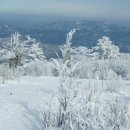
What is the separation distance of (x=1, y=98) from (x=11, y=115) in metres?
1.85

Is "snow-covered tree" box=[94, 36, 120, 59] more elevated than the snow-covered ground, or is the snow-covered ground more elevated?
the snow-covered ground

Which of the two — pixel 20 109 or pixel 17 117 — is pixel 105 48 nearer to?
pixel 20 109

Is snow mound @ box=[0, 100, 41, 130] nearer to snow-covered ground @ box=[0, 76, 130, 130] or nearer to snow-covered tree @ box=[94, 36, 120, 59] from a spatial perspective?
snow-covered ground @ box=[0, 76, 130, 130]

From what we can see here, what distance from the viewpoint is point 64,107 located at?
319 inches

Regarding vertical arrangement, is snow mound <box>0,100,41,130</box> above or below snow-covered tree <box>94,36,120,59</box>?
above

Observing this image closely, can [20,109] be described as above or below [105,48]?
above

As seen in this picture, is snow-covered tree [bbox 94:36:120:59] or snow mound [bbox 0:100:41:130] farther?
snow-covered tree [bbox 94:36:120:59]

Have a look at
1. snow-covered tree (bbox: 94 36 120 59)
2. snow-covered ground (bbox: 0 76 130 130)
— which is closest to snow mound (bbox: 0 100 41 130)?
snow-covered ground (bbox: 0 76 130 130)

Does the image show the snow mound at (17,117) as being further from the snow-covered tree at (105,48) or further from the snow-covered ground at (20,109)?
the snow-covered tree at (105,48)

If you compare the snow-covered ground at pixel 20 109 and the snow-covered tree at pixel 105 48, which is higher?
the snow-covered ground at pixel 20 109

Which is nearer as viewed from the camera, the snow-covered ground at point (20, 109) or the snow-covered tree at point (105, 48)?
the snow-covered ground at point (20, 109)

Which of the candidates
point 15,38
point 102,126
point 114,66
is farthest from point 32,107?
point 114,66

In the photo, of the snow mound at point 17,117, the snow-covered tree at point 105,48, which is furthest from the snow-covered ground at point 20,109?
the snow-covered tree at point 105,48

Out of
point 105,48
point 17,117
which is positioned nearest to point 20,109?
point 17,117
